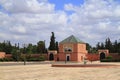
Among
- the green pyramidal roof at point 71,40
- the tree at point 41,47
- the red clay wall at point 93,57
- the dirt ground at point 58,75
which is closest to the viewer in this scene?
the dirt ground at point 58,75

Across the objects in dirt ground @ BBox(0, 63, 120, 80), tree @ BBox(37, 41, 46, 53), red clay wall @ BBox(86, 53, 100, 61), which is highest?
tree @ BBox(37, 41, 46, 53)

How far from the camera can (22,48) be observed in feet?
333

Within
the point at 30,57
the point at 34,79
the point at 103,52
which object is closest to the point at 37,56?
the point at 30,57

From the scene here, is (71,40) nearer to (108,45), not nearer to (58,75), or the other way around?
(108,45)

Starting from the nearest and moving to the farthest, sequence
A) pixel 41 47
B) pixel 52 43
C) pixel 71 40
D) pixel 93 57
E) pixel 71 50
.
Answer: pixel 71 50 < pixel 71 40 < pixel 93 57 < pixel 52 43 < pixel 41 47

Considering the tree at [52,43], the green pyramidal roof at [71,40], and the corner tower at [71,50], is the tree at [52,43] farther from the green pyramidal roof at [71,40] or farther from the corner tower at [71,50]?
the corner tower at [71,50]

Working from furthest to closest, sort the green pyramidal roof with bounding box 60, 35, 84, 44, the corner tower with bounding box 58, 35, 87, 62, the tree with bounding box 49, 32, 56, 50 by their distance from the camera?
the tree with bounding box 49, 32, 56, 50 → the green pyramidal roof with bounding box 60, 35, 84, 44 → the corner tower with bounding box 58, 35, 87, 62

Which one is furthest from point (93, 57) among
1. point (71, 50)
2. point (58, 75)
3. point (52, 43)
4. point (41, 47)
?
point (58, 75)

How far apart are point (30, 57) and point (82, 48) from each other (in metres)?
13.8

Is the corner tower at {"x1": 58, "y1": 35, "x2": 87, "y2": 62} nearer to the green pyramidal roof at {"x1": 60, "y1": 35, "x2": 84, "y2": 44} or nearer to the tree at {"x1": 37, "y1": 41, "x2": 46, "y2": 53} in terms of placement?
the green pyramidal roof at {"x1": 60, "y1": 35, "x2": 84, "y2": 44}

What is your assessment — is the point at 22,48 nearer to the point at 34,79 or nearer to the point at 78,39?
the point at 78,39

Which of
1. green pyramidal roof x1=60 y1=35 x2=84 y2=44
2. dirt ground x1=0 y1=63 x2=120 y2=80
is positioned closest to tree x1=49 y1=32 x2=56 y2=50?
green pyramidal roof x1=60 y1=35 x2=84 y2=44

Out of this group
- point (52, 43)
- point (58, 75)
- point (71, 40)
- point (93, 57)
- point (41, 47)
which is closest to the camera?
point (58, 75)

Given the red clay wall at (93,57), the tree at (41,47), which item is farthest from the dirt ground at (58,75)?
the tree at (41,47)
